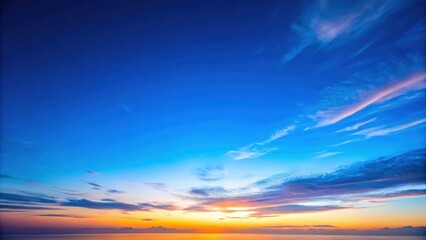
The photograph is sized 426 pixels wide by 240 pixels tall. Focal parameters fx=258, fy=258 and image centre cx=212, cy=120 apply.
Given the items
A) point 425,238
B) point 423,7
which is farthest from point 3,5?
point 425,238

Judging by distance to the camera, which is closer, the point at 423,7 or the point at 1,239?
the point at 423,7

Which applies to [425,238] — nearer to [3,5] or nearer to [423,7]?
[423,7]

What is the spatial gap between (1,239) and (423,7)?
6.02 metres

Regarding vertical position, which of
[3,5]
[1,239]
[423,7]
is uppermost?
[3,5]

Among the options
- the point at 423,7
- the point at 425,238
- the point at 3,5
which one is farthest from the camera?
the point at 425,238

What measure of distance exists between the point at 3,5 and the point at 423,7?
16.4 feet

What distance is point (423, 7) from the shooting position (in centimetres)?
284

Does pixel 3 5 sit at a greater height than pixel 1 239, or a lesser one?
greater

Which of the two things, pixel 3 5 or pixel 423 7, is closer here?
pixel 423 7

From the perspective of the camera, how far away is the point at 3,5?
10.7 ft

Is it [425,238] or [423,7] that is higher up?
[423,7]

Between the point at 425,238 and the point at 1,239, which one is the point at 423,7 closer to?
the point at 425,238

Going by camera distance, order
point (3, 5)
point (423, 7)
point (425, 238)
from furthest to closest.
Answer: point (425, 238) → point (3, 5) → point (423, 7)

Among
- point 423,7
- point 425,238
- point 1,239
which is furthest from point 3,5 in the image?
point 425,238
